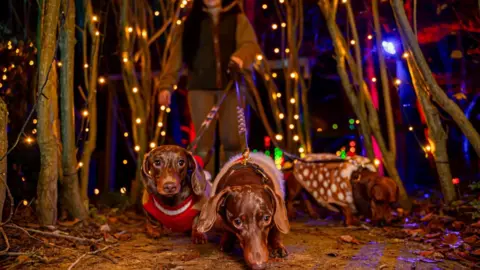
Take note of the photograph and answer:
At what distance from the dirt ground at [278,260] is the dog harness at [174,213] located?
10 cm

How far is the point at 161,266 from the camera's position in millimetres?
2299

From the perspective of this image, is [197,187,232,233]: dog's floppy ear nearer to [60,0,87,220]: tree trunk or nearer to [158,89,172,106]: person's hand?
[60,0,87,220]: tree trunk

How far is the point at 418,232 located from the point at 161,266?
179 centimetres

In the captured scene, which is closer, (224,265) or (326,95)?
(224,265)

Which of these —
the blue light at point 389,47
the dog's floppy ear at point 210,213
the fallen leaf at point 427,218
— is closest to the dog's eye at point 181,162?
the dog's floppy ear at point 210,213

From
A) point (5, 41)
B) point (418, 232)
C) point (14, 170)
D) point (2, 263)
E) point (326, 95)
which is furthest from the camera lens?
point (326, 95)

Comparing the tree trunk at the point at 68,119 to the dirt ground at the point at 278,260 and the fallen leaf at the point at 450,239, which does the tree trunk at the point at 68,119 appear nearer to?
the dirt ground at the point at 278,260

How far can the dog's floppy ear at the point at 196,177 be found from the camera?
9.48 feet

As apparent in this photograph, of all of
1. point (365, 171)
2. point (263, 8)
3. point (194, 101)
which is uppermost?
point (263, 8)

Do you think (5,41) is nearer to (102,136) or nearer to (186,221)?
(186,221)

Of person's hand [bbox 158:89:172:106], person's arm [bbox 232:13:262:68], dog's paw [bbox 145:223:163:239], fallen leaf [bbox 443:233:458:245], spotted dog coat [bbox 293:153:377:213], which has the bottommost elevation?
fallen leaf [bbox 443:233:458:245]

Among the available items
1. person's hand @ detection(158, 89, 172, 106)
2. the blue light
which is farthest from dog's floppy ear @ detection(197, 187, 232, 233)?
the blue light

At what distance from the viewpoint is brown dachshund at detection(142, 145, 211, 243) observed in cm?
283

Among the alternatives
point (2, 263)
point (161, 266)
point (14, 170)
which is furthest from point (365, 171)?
point (14, 170)
